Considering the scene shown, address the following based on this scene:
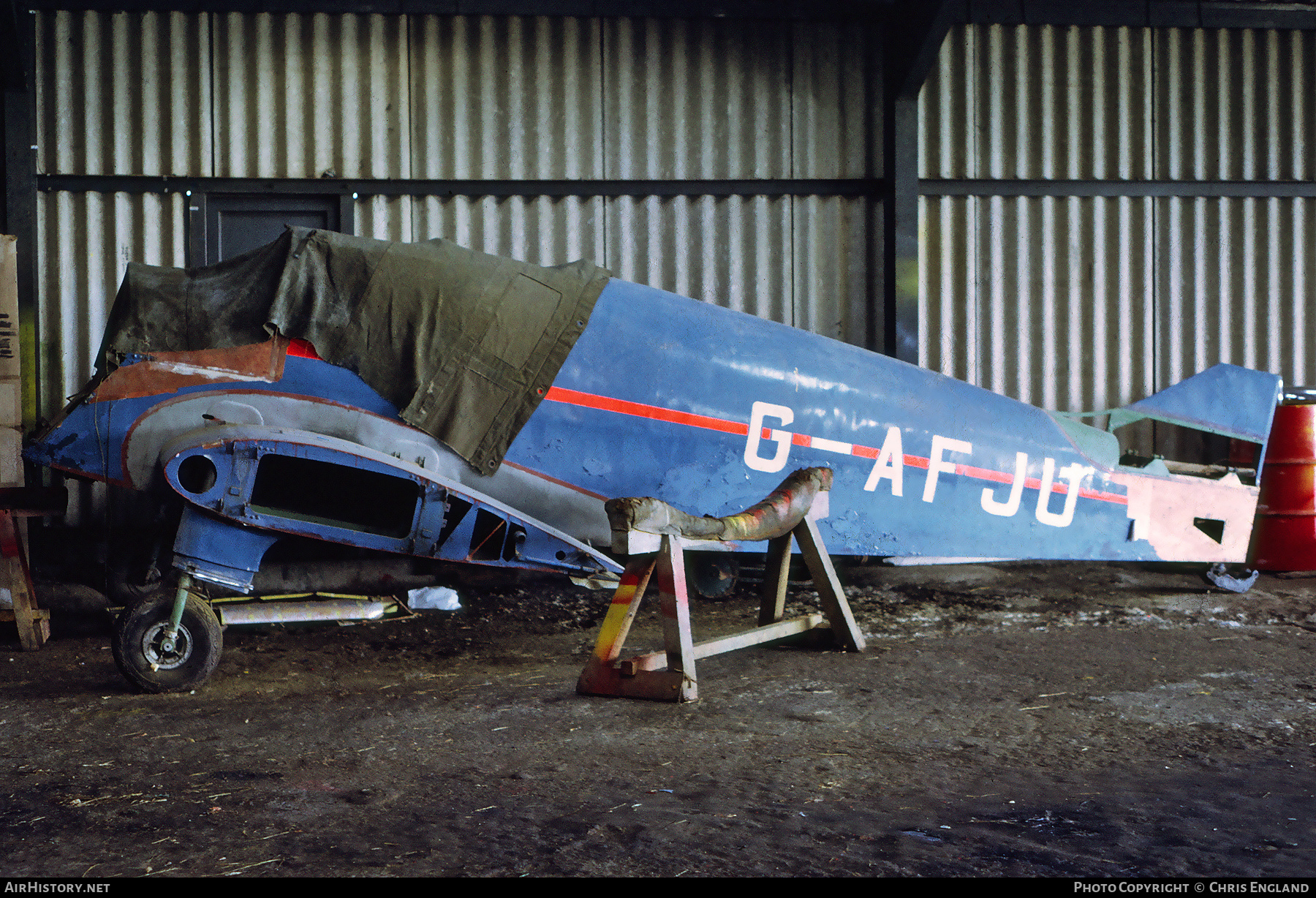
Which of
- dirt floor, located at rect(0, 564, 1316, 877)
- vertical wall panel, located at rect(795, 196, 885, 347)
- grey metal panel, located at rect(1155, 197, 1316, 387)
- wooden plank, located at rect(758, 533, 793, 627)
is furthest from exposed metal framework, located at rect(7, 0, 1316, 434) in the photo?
dirt floor, located at rect(0, 564, 1316, 877)

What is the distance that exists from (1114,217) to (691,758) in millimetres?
5946

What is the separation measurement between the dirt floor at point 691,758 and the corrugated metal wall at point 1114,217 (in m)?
2.63

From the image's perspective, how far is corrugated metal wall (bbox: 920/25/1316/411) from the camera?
6.84 m

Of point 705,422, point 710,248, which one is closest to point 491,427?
point 705,422

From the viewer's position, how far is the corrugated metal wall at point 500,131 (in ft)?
20.2

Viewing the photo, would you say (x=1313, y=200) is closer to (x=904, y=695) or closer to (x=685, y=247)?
(x=685, y=247)

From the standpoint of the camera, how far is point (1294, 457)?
5863mm

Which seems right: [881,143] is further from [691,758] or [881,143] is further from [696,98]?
[691,758]

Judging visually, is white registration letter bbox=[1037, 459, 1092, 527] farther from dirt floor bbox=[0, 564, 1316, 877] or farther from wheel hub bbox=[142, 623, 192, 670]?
wheel hub bbox=[142, 623, 192, 670]

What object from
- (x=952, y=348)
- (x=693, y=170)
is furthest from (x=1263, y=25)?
(x=693, y=170)

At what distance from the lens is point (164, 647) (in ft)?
11.9

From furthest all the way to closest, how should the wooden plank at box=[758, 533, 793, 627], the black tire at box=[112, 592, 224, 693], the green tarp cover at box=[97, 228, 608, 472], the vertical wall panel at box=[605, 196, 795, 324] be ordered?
the vertical wall panel at box=[605, 196, 795, 324] < the wooden plank at box=[758, 533, 793, 627] < the green tarp cover at box=[97, 228, 608, 472] < the black tire at box=[112, 592, 224, 693]

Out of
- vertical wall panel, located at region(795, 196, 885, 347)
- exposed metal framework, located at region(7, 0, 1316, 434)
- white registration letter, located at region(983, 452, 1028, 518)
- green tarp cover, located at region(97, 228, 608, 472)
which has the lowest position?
white registration letter, located at region(983, 452, 1028, 518)

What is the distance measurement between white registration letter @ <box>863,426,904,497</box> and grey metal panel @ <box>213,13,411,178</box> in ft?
12.7
